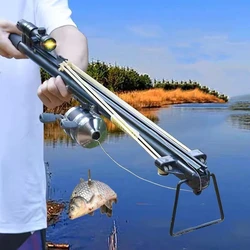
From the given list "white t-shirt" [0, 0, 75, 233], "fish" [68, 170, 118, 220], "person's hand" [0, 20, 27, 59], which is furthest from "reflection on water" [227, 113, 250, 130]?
"person's hand" [0, 20, 27, 59]

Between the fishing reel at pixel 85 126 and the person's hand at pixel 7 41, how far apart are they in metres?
0.17

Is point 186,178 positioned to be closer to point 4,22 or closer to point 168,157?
point 168,157

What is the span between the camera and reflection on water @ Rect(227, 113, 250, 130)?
1325cm

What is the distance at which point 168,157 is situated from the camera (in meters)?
0.50

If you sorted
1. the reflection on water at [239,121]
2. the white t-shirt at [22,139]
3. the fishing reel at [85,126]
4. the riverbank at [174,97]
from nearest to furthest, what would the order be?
1. the fishing reel at [85,126]
2. the white t-shirt at [22,139]
3. the riverbank at [174,97]
4. the reflection on water at [239,121]

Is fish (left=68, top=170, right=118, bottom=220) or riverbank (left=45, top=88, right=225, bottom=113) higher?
riverbank (left=45, top=88, right=225, bottom=113)

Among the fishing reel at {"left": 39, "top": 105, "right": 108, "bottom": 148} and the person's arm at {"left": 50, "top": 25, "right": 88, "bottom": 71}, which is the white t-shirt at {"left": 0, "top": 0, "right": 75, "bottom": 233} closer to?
the person's arm at {"left": 50, "top": 25, "right": 88, "bottom": 71}

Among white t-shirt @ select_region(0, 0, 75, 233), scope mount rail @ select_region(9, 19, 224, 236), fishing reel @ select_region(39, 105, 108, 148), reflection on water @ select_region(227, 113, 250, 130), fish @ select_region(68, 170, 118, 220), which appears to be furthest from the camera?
reflection on water @ select_region(227, 113, 250, 130)

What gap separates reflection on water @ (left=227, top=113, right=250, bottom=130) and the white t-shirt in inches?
496

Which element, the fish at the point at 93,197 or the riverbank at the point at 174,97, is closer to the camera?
the fish at the point at 93,197

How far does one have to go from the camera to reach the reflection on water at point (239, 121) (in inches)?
522

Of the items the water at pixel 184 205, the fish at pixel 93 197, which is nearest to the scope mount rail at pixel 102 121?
the fish at pixel 93 197

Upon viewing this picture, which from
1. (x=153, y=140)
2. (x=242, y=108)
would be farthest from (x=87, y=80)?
(x=242, y=108)

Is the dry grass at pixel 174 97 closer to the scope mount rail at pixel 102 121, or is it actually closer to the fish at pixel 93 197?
the fish at pixel 93 197
